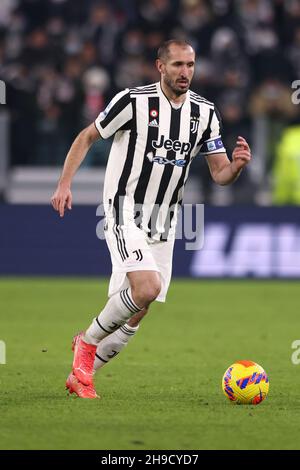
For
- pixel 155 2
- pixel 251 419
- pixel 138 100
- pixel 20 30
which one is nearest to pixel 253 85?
pixel 155 2

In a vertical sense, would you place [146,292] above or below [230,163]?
below

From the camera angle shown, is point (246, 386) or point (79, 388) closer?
point (246, 386)

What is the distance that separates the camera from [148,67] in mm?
17250

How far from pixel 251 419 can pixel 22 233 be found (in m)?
9.58

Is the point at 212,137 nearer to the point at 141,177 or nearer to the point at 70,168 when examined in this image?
the point at 141,177

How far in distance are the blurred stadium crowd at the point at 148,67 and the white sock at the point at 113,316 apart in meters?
8.42

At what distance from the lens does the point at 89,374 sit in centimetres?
741

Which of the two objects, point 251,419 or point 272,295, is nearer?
point 251,419

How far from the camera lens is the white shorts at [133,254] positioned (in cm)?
732

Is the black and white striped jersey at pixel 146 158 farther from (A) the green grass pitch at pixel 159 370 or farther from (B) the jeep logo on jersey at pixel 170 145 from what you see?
(A) the green grass pitch at pixel 159 370

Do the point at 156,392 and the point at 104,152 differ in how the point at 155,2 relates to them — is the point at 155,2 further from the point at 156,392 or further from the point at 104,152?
the point at 156,392


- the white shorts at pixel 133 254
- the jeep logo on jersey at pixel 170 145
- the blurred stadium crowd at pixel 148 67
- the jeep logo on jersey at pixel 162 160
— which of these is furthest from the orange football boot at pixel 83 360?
the blurred stadium crowd at pixel 148 67

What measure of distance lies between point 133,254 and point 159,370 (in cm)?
176

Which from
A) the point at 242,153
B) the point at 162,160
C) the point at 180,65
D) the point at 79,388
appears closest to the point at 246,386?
the point at 79,388
